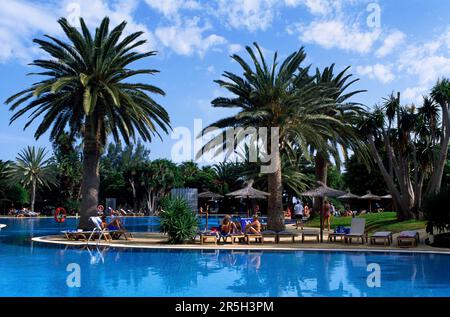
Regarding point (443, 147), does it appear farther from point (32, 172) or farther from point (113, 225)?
point (32, 172)

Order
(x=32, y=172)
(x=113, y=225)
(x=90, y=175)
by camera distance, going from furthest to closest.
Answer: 1. (x=32, y=172)
2. (x=90, y=175)
3. (x=113, y=225)

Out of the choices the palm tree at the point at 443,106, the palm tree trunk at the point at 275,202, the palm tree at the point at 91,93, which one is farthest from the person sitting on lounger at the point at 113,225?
the palm tree at the point at 443,106

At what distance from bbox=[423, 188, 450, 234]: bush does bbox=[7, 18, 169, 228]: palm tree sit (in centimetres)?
1287

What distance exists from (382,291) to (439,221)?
30.7ft

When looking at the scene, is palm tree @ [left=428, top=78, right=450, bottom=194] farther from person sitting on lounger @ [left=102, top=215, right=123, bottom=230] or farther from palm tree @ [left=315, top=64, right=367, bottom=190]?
Result: person sitting on lounger @ [left=102, top=215, right=123, bottom=230]

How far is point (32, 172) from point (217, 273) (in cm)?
→ 5614

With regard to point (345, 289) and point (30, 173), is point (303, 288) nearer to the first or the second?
point (345, 289)

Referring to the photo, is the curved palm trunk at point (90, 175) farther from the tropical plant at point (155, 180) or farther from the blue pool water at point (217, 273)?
the tropical plant at point (155, 180)

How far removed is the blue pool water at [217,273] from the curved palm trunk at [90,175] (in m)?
5.41

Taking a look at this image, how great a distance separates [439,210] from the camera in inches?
669

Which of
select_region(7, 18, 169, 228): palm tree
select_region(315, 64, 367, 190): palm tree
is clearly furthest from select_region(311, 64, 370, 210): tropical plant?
select_region(7, 18, 169, 228): palm tree

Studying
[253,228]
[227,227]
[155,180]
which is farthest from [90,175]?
[155,180]

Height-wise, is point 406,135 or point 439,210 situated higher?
point 406,135

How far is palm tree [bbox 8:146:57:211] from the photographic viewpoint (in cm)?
6078
